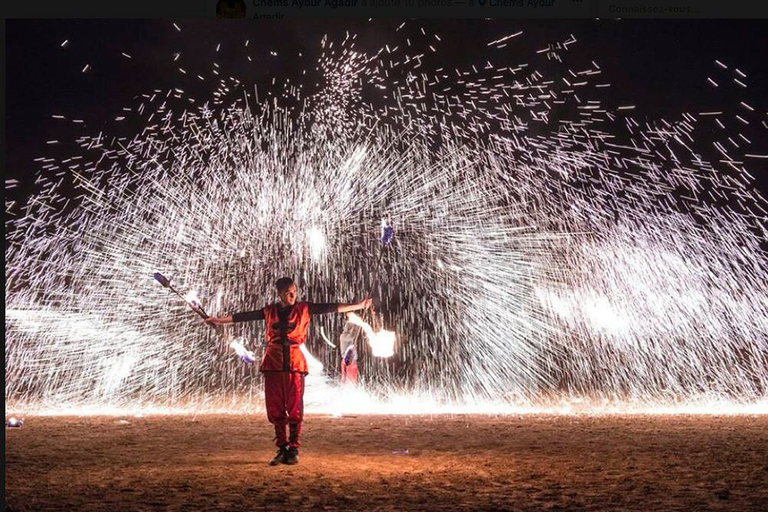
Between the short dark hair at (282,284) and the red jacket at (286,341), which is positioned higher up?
the short dark hair at (282,284)

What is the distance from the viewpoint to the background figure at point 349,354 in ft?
45.6

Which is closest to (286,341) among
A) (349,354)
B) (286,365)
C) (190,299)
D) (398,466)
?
(286,365)

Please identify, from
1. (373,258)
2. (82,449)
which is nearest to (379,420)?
(82,449)

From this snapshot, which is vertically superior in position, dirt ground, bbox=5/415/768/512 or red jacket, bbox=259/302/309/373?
red jacket, bbox=259/302/309/373

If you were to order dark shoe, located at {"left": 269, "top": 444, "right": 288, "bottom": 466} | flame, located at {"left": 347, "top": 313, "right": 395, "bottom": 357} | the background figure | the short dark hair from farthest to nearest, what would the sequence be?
the background figure < flame, located at {"left": 347, "top": 313, "right": 395, "bottom": 357} < the short dark hair < dark shoe, located at {"left": 269, "top": 444, "right": 288, "bottom": 466}

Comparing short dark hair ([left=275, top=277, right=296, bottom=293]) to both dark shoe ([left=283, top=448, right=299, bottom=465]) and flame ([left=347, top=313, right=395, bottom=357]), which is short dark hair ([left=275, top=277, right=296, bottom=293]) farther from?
dark shoe ([left=283, top=448, right=299, bottom=465])

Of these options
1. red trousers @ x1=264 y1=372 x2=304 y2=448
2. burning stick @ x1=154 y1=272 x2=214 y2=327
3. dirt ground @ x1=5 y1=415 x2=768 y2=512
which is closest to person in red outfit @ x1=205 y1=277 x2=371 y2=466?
red trousers @ x1=264 y1=372 x2=304 y2=448

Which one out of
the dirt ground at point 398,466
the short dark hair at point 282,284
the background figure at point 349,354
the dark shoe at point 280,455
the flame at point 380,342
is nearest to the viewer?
the dirt ground at point 398,466

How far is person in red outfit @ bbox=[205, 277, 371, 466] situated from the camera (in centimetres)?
797

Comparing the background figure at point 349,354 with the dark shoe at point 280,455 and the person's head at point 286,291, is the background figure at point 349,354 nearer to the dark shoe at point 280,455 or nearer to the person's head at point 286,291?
the person's head at point 286,291

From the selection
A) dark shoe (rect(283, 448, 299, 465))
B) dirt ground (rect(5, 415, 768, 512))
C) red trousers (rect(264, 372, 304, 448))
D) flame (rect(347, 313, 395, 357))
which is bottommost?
dirt ground (rect(5, 415, 768, 512))

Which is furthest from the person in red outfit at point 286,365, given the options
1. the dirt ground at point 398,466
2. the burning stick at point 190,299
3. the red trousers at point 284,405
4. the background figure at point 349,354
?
the background figure at point 349,354

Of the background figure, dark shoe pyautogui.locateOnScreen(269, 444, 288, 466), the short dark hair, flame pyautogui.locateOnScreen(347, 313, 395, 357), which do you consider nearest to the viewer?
dark shoe pyautogui.locateOnScreen(269, 444, 288, 466)

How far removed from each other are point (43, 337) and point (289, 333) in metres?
14.7
